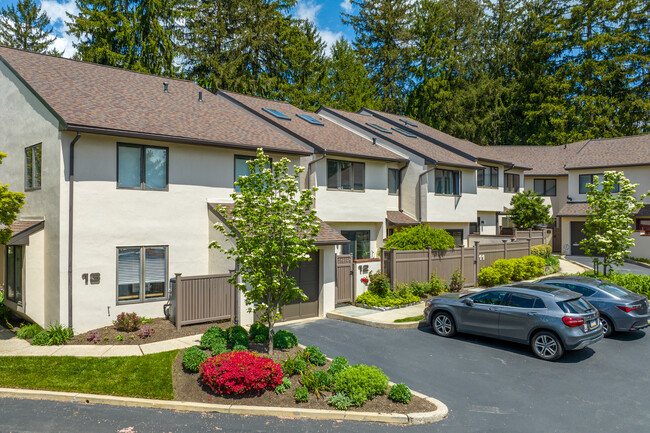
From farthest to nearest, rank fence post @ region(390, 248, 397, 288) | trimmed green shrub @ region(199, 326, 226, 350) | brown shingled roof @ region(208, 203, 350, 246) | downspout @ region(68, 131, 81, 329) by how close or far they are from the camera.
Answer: fence post @ region(390, 248, 397, 288)
brown shingled roof @ region(208, 203, 350, 246)
downspout @ region(68, 131, 81, 329)
trimmed green shrub @ region(199, 326, 226, 350)

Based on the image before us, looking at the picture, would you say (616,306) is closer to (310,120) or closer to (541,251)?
(541,251)

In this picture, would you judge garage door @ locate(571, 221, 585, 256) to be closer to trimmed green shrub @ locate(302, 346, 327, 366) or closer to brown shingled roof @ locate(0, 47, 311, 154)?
brown shingled roof @ locate(0, 47, 311, 154)

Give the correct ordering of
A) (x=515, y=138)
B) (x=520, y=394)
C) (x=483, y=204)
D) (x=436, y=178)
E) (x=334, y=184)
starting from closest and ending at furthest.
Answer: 1. (x=520, y=394)
2. (x=334, y=184)
3. (x=436, y=178)
4. (x=483, y=204)
5. (x=515, y=138)

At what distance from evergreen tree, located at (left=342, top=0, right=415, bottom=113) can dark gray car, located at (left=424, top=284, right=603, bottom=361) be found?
3993cm

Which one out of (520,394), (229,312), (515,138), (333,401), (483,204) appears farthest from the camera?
(515,138)

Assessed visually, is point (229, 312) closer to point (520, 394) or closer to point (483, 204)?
point (520, 394)

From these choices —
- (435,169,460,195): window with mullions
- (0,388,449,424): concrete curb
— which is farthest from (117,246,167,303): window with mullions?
(435,169,460,195): window with mullions

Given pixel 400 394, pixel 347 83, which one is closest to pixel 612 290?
pixel 400 394

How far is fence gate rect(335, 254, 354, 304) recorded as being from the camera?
678 inches

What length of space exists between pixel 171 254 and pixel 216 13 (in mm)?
31998

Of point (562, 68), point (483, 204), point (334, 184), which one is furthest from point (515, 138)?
point (334, 184)

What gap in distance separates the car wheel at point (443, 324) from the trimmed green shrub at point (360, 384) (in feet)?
16.4

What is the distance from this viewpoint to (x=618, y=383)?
1008 centimetres

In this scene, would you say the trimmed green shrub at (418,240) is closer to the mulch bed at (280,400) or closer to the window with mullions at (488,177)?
the window with mullions at (488,177)
